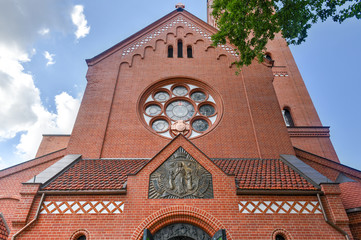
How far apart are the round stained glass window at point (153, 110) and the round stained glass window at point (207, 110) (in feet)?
7.00

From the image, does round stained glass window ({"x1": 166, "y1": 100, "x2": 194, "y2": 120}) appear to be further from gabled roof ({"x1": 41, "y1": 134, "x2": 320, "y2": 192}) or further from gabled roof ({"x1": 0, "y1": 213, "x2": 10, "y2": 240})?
gabled roof ({"x1": 0, "y1": 213, "x2": 10, "y2": 240})

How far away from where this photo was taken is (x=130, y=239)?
650 cm

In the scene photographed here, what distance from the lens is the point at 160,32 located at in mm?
14930

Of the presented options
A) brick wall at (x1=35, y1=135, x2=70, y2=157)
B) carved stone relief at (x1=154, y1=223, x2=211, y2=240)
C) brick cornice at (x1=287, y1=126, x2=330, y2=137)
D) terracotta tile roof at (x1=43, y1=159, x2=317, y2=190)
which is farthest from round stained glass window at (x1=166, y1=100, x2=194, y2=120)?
brick wall at (x1=35, y1=135, x2=70, y2=157)

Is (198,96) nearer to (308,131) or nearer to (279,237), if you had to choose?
(308,131)

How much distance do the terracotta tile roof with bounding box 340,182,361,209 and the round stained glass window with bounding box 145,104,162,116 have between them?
8.33m

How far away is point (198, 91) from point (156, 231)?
780 cm

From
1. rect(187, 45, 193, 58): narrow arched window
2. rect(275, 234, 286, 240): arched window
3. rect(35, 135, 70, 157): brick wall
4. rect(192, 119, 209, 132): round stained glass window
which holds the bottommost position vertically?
rect(275, 234, 286, 240): arched window

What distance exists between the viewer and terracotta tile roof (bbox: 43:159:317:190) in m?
7.39

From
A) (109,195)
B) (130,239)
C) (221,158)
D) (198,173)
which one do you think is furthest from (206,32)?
(130,239)

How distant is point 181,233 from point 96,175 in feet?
11.5

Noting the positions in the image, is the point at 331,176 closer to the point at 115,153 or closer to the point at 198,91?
the point at 198,91

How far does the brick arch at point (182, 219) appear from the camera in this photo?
6750mm

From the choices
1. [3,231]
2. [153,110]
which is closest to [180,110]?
[153,110]
